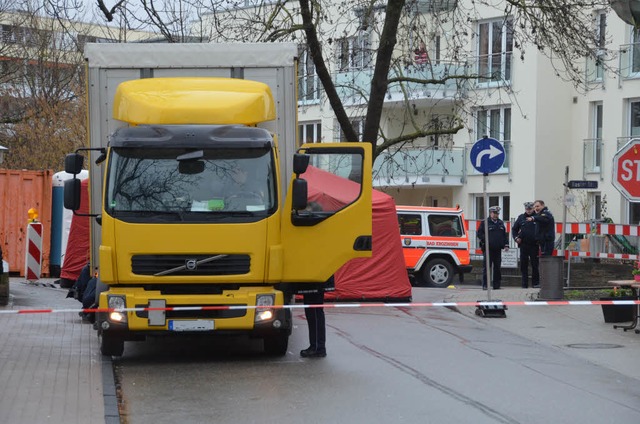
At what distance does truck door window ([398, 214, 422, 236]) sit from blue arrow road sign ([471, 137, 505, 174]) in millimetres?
9420

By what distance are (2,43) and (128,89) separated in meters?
31.1


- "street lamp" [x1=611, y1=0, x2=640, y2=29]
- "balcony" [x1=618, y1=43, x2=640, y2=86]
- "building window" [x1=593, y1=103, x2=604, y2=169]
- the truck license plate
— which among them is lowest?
the truck license plate

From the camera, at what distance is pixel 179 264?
39.0ft

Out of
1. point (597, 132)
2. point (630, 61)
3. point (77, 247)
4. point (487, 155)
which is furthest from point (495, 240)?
point (597, 132)

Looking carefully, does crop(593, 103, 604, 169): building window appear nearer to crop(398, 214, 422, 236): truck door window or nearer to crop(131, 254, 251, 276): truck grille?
crop(398, 214, 422, 236): truck door window

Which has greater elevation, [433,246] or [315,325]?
[433,246]

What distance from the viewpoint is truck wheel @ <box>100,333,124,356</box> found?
490 inches

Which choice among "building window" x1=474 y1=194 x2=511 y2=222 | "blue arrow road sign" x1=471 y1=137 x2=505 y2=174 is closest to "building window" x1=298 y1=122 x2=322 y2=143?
"building window" x1=474 y1=194 x2=511 y2=222

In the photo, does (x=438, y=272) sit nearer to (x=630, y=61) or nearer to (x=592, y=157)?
(x=592, y=157)

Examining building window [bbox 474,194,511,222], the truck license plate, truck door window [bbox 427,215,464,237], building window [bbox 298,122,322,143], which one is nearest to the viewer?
the truck license plate

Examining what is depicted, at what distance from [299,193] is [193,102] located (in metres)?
1.53

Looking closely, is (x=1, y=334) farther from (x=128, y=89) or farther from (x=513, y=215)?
(x=513, y=215)

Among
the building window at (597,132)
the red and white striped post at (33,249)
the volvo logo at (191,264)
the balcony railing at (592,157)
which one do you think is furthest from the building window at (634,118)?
the volvo logo at (191,264)

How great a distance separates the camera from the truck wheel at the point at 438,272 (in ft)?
92.9
